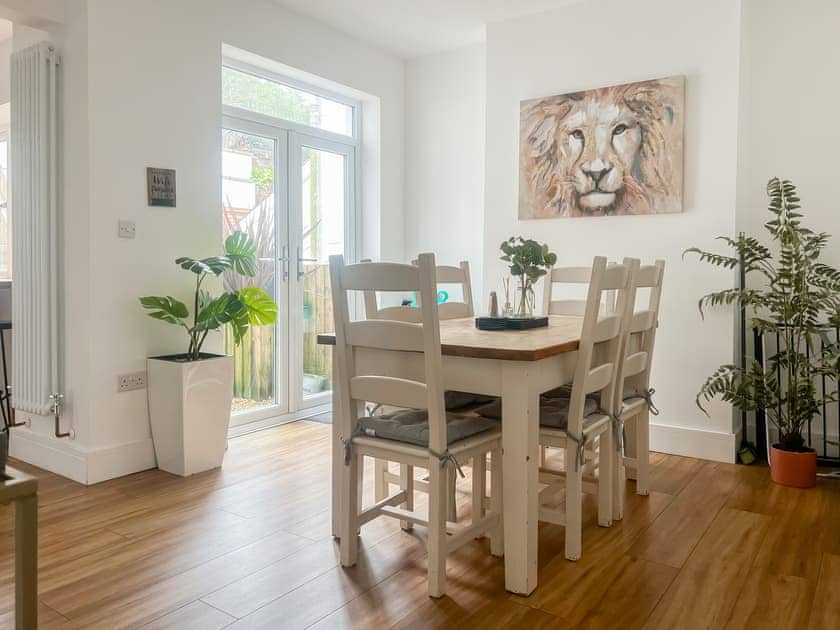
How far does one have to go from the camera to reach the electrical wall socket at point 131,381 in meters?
3.25

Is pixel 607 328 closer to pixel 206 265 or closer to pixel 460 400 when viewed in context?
pixel 460 400

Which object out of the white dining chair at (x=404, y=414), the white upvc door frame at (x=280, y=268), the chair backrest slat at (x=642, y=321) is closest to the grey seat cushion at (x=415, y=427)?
the white dining chair at (x=404, y=414)

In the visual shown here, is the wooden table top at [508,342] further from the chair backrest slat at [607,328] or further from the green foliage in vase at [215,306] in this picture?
the green foliage in vase at [215,306]

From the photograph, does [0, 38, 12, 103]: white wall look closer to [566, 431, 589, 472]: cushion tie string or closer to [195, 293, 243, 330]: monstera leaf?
[195, 293, 243, 330]: monstera leaf

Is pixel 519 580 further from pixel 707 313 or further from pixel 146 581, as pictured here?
pixel 707 313

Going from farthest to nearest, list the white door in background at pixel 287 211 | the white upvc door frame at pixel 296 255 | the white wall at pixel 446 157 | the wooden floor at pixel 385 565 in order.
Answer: the white wall at pixel 446 157 → the white upvc door frame at pixel 296 255 → the white door in background at pixel 287 211 → the wooden floor at pixel 385 565

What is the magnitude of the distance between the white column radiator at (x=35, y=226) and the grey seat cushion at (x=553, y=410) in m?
2.13

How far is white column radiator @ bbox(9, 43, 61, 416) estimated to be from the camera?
3.15 m

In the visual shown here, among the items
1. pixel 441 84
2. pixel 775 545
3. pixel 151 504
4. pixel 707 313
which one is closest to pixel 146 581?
pixel 151 504

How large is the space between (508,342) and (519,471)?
406 millimetres

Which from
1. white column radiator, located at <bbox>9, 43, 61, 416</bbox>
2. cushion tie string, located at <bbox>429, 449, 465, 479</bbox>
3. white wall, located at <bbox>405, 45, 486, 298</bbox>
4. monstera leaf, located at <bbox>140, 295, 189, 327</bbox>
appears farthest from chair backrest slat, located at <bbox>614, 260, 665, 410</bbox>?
white column radiator, located at <bbox>9, 43, 61, 416</bbox>

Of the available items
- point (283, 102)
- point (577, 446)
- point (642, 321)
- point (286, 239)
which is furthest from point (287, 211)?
point (577, 446)

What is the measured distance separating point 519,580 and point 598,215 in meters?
2.44

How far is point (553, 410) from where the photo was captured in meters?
2.43
